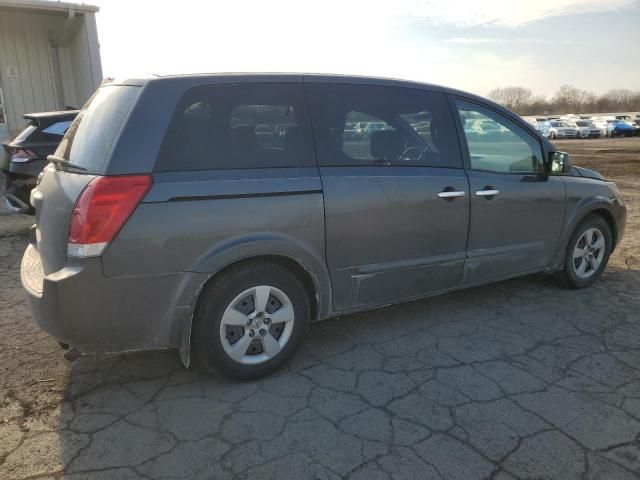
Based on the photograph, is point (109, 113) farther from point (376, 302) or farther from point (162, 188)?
point (376, 302)

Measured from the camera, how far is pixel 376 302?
11.5 feet

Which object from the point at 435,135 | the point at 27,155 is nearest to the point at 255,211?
the point at 435,135

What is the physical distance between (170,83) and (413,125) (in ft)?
5.66

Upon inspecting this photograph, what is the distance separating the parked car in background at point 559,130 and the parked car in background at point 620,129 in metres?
3.11

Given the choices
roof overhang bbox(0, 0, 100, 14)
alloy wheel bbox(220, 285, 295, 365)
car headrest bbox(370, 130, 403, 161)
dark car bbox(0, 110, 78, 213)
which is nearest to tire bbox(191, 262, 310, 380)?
alloy wheel bbox(220, 285, 295, 365)

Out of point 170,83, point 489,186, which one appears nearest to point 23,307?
point 170,83

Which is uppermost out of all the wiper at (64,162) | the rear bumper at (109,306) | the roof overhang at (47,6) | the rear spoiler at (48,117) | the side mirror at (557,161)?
the roof overhang at (47,6)

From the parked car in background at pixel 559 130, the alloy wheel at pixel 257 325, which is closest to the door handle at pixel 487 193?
the alloy wheel at pixel 257 325

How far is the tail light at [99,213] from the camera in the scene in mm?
2512

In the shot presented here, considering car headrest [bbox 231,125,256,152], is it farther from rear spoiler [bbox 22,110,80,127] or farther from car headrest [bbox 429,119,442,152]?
rear spoiler [bbox 22,110,80,127]

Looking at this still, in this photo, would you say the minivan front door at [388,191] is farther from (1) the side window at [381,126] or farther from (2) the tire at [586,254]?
(2) the tire at [586,254]

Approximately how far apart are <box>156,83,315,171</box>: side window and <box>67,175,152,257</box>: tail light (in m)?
0.22

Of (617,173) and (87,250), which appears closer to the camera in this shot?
(87,250)

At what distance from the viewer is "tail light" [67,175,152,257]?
2.51 m
